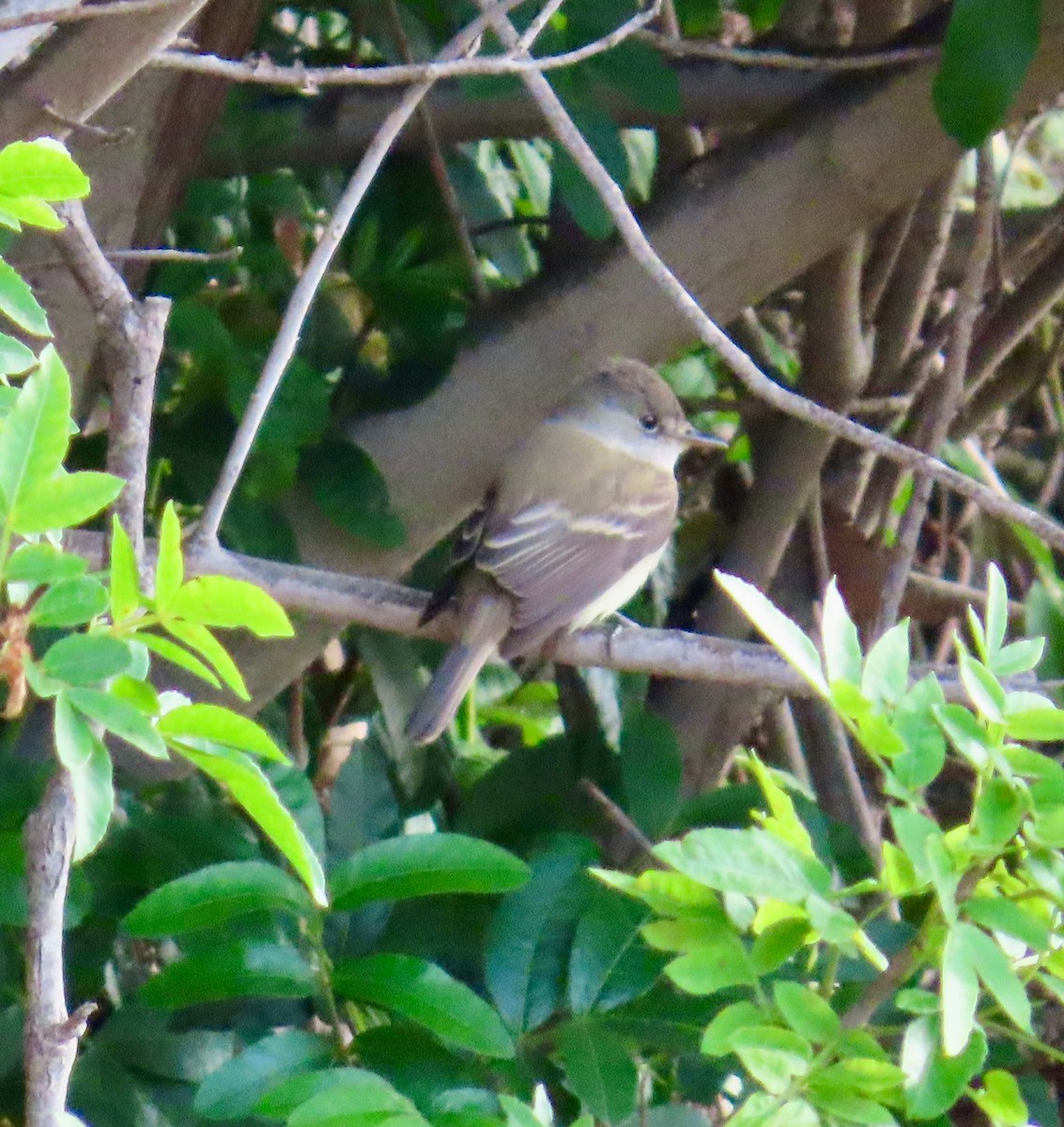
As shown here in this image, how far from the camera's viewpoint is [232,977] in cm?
195

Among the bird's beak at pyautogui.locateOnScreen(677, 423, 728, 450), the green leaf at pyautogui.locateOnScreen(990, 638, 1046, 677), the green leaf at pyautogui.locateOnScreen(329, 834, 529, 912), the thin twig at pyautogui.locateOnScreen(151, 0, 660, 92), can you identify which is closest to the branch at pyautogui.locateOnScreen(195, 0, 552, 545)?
the thin twig at pyautogui.locateOnScreen(151, 0, 660, 92)

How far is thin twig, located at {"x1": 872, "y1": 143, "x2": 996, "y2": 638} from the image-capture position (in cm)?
289

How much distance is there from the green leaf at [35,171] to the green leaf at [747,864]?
745mm

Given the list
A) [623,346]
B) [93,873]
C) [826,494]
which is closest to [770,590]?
[826,494]

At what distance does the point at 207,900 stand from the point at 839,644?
30.8 inches

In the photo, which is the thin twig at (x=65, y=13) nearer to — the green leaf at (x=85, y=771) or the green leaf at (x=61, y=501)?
the green leaf at (x=61, y=501)

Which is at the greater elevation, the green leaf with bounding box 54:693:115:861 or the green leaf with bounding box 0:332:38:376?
the green leaf with bounding box 0:332:38:376

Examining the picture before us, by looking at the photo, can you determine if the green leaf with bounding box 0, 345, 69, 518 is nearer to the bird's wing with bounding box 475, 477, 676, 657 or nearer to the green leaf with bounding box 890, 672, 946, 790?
the green leaf with bounding box 890, 672, 946, 790

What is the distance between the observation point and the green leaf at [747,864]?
1.45m

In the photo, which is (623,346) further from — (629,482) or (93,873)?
(93,873)

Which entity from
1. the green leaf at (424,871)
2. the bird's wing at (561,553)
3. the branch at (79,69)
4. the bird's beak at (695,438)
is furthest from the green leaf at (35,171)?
the bird's beak at (695,438)

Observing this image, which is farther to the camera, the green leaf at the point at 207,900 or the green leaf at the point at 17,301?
the green leaf at the point at 207,900

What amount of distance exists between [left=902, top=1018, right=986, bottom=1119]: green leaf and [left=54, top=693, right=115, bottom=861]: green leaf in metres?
0.76

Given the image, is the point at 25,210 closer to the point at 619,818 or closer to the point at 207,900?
the point at 207,900
